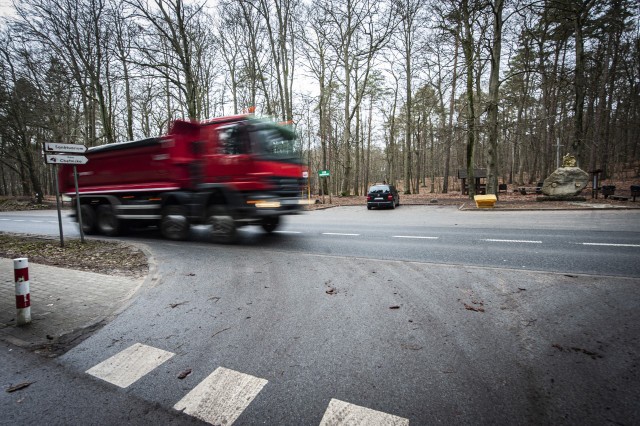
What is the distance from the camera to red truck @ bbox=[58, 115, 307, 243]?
7453mm

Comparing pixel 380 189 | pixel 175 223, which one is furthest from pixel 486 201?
pixel 175 223

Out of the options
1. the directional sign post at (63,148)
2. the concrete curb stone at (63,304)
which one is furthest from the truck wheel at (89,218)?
the concrete curb stone at (63,304)

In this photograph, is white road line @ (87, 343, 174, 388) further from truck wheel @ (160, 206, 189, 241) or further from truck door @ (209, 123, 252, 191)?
truck wheel @ (160, 206, 189, 241)

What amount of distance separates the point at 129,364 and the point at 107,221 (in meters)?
9.40

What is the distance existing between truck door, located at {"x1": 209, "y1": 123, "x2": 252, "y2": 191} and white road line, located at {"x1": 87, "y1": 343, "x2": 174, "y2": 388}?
495 centimetres

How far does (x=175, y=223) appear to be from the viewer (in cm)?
861

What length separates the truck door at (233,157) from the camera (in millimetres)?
7402

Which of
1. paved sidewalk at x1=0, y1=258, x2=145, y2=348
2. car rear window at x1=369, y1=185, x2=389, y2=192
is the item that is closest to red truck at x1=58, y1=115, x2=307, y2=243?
paved sidewalk at x1=0, y1=258, x2=145, y2=348

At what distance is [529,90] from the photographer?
2938 centimetres

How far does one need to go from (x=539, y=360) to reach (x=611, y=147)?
37.7 meters

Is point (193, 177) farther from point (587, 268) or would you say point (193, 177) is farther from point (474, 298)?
point (587, 268)

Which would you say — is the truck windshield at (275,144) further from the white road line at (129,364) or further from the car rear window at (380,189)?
the car rear window at (380,189)

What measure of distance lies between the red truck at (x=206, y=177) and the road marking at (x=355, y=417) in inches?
225

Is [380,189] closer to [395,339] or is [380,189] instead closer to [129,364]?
[395,339]
